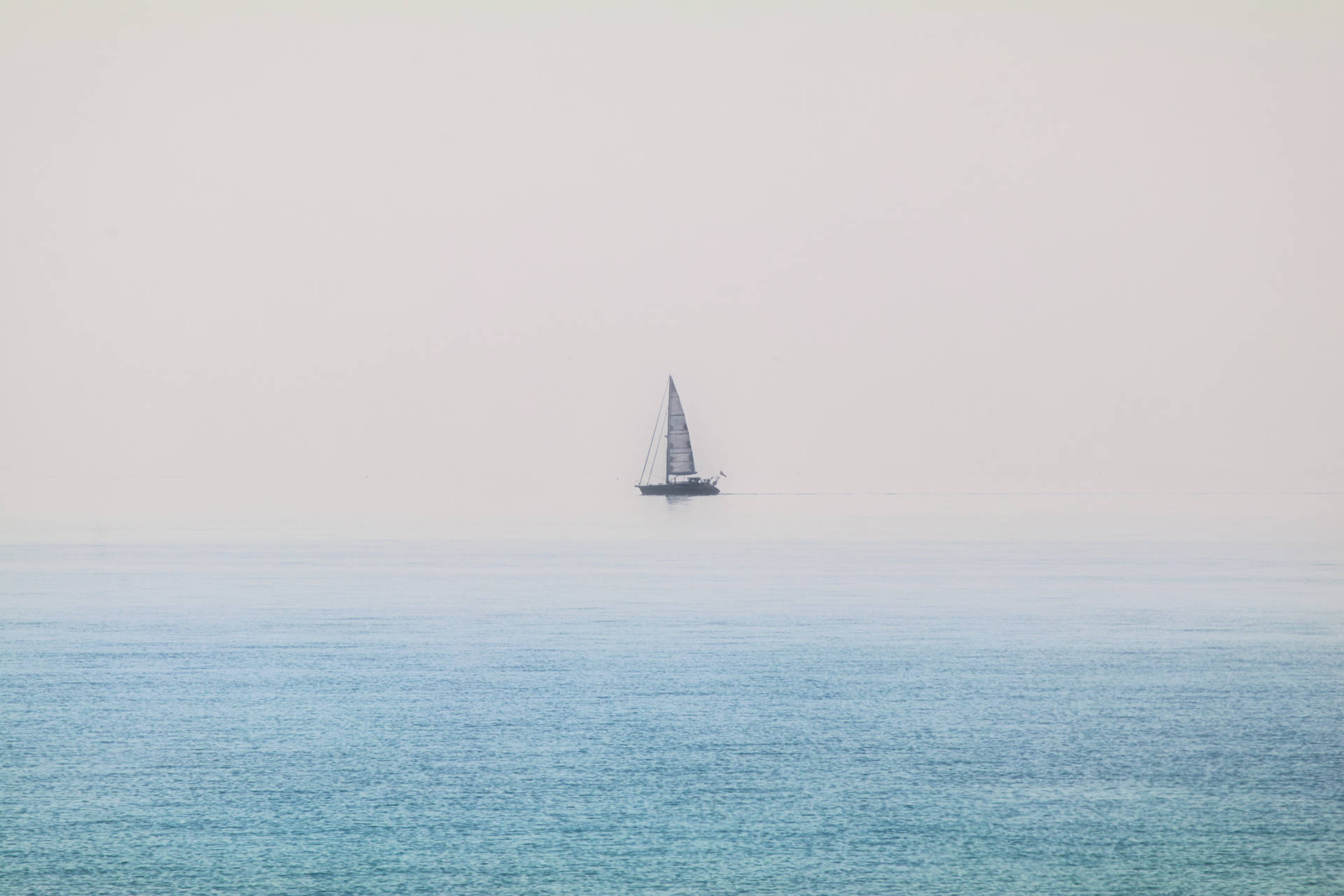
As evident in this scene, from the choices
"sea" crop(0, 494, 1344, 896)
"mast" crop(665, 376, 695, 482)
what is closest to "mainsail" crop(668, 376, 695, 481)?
"mast" crop(665, 376, 695, 482)

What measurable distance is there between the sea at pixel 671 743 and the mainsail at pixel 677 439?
13163 cm

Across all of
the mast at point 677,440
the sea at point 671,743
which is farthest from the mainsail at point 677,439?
the sea at point 671,743

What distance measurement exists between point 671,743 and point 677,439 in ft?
554

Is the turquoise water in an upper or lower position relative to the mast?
lower

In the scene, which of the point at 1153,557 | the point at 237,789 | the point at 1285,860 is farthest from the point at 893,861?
the point at 1153,557

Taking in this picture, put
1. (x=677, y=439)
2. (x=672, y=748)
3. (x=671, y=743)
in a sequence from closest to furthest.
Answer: (x=672, y=748) < (x=671, y=743) < (x=677, y=439)

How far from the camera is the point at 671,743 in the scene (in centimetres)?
2805

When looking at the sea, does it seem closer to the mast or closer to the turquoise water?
the turquoise water

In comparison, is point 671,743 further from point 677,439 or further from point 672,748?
point 677,439

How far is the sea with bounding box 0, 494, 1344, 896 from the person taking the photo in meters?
20.6

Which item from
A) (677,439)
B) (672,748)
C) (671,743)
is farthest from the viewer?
(677,439)

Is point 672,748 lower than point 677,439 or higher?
lower

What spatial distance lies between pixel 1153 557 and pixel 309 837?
246ft

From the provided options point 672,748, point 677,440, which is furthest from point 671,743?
point 677,440
